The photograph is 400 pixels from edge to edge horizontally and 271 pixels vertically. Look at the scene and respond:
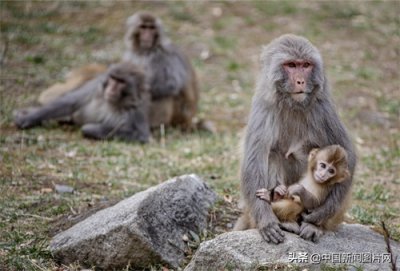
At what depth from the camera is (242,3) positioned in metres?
18.1

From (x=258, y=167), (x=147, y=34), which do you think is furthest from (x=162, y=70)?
(x=258, y=167)

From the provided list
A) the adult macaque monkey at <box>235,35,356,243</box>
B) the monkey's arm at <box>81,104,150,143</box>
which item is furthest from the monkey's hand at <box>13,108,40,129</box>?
the adult macaque monkey at <box>235,35,356,243</box>

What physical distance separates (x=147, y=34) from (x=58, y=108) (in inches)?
83.3

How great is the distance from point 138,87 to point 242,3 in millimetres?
7151

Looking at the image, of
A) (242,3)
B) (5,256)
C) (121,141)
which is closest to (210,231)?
(5,256)

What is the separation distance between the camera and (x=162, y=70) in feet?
41.4

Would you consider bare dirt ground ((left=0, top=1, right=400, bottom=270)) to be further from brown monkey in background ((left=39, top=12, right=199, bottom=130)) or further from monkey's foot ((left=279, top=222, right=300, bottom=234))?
monkey's foot ((left=279, top=222, right=300, bottom=234))

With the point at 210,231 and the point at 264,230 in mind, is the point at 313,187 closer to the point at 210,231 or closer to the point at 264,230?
the point at 264,230

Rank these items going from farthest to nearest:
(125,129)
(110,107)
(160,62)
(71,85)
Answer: (160,62), (71,85), (110,107), (125,129)

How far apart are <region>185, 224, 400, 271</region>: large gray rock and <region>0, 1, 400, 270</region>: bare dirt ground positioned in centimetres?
85

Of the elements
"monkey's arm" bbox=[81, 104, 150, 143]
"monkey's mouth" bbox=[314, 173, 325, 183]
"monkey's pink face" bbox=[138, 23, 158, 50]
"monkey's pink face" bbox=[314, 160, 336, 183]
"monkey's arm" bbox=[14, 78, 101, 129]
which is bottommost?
"monkey's arm" bbox=[81, 104, 150, 143]

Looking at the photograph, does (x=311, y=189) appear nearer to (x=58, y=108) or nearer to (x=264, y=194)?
(x=264, y=194)

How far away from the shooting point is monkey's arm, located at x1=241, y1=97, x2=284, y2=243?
5.75m

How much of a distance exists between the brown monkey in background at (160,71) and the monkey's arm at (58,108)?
570mm
